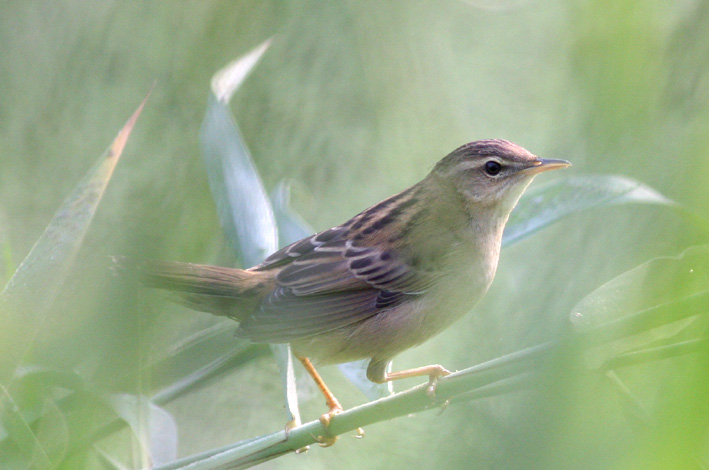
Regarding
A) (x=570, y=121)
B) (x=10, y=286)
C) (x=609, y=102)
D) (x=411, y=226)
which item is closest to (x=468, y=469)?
(x=609, y=102)

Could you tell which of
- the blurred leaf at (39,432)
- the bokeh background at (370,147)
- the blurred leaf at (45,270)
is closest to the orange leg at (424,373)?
the bokeh background at (370,147)

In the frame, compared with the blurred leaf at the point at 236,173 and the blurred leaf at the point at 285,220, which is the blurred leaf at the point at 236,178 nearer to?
the blurred leaf at the point at 236,173

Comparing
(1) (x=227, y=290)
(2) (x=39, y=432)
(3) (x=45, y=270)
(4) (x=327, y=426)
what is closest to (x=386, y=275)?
(1) (x=227, y=290)

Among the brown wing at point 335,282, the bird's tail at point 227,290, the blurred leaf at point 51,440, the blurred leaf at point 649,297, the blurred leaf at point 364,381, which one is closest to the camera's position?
the blurred leaf at point 649,297

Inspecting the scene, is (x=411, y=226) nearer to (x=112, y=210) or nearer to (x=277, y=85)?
(x=277, y=85)

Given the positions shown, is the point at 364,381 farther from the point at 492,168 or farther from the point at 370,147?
the point at 370,147

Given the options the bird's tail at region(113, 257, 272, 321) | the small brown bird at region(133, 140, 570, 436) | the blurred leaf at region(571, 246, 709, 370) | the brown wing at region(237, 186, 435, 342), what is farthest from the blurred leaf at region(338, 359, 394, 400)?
the blurred leaf at region(571, 246, 709, 370)
